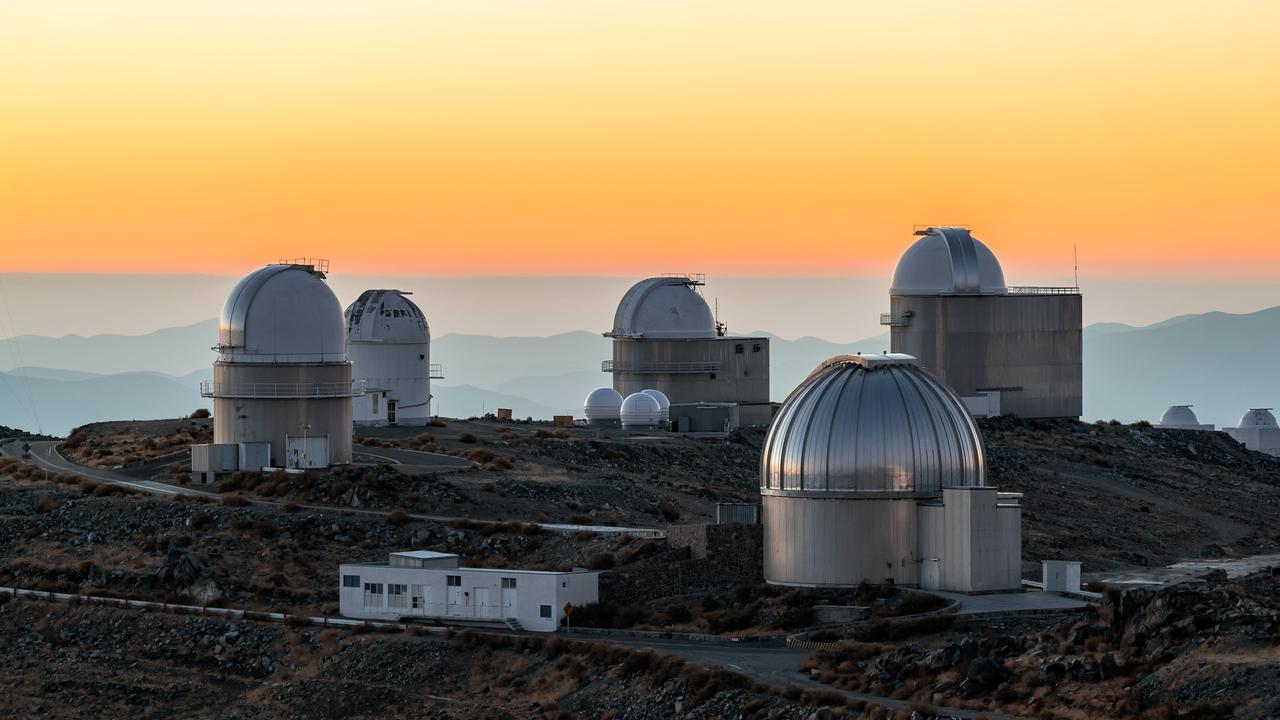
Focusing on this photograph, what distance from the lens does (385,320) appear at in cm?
8875

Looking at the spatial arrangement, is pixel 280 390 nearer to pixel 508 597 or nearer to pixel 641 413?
pixel 508 597

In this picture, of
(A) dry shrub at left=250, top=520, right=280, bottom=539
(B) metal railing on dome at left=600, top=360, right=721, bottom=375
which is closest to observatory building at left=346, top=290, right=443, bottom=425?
(B) metal railing on dome at left=600, top=360, right=721, bottom=375

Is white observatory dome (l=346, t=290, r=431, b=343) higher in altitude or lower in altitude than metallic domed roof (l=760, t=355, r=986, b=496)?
higher

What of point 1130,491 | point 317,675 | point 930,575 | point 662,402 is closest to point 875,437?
point 930,575

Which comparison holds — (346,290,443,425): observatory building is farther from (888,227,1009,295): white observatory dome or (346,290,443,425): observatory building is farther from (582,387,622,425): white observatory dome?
(888,227,1009,295): white observatory dome

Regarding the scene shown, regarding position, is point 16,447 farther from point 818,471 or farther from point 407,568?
point 818,471

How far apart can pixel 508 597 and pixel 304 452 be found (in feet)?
66.8

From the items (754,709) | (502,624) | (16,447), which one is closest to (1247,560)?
(502,624)

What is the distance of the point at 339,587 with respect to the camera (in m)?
53.7

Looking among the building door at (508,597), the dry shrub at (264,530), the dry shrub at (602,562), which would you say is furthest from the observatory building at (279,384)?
the building door at (508,597)

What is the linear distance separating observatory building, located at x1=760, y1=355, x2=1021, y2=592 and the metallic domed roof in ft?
0.08

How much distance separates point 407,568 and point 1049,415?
5320 cm

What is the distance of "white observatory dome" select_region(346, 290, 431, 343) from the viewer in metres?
88.5

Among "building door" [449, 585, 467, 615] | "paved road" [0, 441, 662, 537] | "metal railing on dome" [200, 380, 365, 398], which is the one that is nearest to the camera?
"building door" [449, 585, 467, 615]
